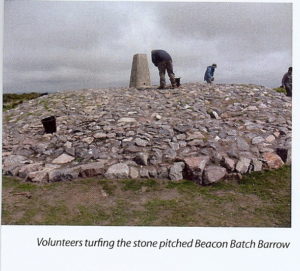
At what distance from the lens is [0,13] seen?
5906 millimetres

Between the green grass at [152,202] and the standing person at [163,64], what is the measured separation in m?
5.44

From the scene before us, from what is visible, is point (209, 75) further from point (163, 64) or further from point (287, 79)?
point (287, 79)

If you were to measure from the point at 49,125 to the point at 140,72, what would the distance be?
555 centimetres

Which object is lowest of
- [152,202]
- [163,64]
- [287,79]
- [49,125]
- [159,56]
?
[152,202]

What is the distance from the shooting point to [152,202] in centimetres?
548

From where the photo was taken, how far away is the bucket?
7.93 meters

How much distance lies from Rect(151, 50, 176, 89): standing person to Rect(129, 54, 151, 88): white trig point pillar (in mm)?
1401

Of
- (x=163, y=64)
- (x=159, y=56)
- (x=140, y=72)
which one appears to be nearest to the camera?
(x=159, y=56)

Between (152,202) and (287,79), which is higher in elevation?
(287,79)

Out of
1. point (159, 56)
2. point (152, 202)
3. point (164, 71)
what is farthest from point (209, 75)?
point (152, 202)

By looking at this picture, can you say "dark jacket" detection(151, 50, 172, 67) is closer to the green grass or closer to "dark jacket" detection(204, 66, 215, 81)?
"dark jacket" detection(204, 66, 215, 81)
